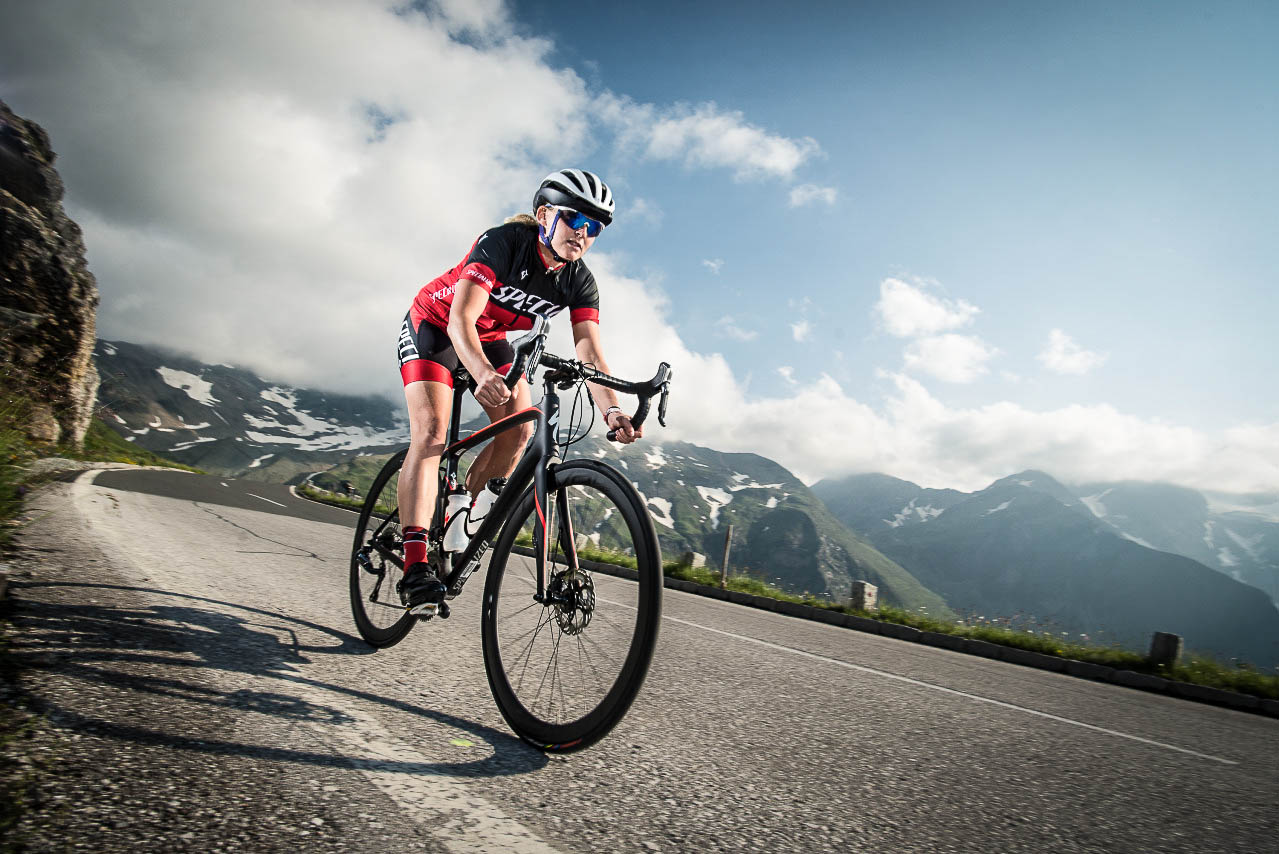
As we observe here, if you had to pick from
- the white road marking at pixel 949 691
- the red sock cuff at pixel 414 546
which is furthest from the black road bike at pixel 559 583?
the white road marking at pixel 949 691

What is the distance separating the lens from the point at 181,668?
2.23 meters

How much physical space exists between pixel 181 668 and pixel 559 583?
1.36 m

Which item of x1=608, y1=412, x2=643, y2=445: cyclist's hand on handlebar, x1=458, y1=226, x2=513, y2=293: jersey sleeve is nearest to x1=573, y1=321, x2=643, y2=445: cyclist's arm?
x1=608, y1=412, x2=643, y2=445: cyclist's hand on handlebar

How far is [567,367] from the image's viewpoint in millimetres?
2639

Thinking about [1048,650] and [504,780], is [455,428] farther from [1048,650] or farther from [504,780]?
[1048,650]

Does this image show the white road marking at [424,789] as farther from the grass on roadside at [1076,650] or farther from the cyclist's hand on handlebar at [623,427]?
the grass on roadside at [1076,650]

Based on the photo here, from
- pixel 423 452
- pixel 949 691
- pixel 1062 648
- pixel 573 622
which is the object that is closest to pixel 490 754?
pixel 573 622

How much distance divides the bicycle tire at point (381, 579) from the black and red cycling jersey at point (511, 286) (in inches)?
32.4

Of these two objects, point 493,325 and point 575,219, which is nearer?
point 575,219

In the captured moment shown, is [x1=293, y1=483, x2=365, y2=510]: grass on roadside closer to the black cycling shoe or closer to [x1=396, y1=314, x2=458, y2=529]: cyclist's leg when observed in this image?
[x1=396, y1=314, x2=458, y2=529]: cyclist's leg

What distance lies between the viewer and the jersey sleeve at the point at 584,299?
3293 mm

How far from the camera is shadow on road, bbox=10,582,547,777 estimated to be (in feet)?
5.63

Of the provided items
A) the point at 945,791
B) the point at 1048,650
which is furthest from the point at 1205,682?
the point at 945,791

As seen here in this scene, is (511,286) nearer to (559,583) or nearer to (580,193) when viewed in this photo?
(580,193)
